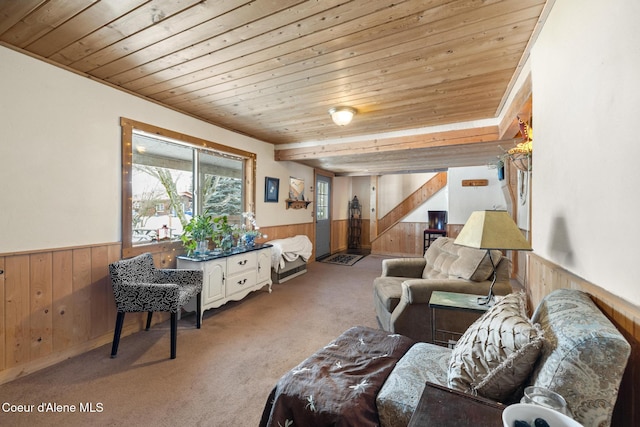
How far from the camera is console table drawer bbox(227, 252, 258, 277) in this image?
329cm

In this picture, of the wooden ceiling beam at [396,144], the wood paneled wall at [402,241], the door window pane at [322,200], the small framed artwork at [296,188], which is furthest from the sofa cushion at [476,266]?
the wood paneled wall at [402,241]

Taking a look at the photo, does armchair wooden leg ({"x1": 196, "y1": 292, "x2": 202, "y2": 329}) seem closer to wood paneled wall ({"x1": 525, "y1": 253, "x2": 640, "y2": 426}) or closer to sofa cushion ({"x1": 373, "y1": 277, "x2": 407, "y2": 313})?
sofa cushion ({"x1": 373, "y1": 277, "x2": 407, "y2": 313})

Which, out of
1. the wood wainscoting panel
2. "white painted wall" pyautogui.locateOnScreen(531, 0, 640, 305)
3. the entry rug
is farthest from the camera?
the entry rug

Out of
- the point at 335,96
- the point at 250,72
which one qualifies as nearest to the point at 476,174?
the point at 335,96

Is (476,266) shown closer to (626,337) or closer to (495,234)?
(495,234)

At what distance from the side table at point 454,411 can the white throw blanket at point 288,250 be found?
356 cm

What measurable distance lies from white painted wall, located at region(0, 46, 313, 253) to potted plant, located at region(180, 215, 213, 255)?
635 millimetres

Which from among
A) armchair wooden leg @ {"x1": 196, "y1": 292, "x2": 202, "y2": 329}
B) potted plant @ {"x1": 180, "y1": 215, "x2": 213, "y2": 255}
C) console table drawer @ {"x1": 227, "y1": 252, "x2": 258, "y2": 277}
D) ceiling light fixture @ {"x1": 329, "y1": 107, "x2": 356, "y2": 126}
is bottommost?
armchair wooden leg @ {"x1": 196, "y1": 292, "x2": 202, "y2": 329}

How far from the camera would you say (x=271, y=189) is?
189 inches

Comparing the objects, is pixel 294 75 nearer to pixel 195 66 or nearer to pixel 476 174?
pixel 195 66

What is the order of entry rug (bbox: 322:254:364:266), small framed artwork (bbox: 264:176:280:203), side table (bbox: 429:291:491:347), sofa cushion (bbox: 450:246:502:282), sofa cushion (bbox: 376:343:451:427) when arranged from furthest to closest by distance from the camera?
entry rug (bbox: 322:254:364:266)
small framed artwork (bbox: 264:176:280:203)
sofa cushion (bbox: 450:246:502:282)
side table (bbox: 429:291:491:347)
sofa cushion (bbox: 376:343:451:427)

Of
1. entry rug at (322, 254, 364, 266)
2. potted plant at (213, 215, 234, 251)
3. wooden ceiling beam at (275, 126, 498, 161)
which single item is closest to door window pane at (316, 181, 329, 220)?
entry rug at (322, 254, 364, 266)

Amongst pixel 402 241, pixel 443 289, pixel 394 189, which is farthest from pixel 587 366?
pixel 394 189

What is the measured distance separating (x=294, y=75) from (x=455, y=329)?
2.40 m
